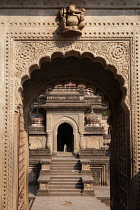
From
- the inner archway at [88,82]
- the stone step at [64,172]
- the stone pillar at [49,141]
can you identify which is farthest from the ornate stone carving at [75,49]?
the stone pillar at [49,141]

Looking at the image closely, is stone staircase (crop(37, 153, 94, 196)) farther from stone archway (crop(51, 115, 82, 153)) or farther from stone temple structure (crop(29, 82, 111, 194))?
stone archway (crop(51, 115, 82, 153))

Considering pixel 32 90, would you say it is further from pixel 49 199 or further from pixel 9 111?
pixel 49 199

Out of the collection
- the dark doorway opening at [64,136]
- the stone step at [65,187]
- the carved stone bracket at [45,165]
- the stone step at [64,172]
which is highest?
the dark doorway opening at [64,136]

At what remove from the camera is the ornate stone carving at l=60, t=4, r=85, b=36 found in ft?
19.1

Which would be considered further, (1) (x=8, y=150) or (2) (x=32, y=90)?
(2) (x=32, y=90)

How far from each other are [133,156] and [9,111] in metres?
3.19

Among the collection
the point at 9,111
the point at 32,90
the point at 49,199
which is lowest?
the point at 49,199

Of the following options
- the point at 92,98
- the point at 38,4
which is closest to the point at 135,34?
the point at 38,4

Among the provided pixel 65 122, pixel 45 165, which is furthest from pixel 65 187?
pixel 65 122

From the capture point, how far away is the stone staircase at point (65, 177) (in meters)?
14.5

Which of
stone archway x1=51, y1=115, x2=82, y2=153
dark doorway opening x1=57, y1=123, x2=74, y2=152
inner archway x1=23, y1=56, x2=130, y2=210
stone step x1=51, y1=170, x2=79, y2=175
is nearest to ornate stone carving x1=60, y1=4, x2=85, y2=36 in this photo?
inner archway x1=23, y1=56, x2=130, y2=210

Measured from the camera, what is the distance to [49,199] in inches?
538

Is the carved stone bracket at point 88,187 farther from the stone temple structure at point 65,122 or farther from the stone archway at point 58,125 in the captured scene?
the stone archway at point 58,125

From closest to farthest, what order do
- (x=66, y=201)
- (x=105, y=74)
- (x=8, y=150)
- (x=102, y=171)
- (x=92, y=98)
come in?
(x=8, y=150) < (x=105, y=74) < (x=66, y=201) < (x=102, y=171) < (x=92, y=98)
